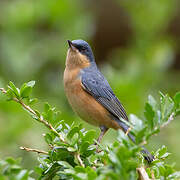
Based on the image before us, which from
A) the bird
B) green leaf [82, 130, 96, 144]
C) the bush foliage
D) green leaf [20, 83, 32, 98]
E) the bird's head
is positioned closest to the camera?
the bush foliage

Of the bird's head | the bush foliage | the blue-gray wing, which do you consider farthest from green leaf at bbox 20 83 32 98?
the bird's head

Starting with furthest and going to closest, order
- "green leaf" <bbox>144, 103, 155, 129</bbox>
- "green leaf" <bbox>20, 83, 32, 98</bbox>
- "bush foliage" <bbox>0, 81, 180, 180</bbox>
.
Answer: "green leaf" <bbox>20, 83, 32, 98</bbox> → "green leaf" <bbox>144, 103, 155, 129</bbox> → "bush foliage" <bbox>0, 81, 180, 180</bbox>

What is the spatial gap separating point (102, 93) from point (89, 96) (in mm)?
172

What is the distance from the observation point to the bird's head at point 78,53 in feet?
14.9

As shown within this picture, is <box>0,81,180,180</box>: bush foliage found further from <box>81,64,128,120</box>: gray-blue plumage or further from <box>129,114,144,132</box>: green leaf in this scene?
<box>81,64,128,120</box>: gray-blue plumage

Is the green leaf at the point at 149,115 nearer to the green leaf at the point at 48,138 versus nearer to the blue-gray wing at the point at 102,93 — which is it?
the green leaf at the point at 48,138

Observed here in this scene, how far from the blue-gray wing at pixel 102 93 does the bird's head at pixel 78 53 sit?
0.64ft

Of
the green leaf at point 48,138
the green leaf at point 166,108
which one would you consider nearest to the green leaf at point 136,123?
the green leaf at point 166,108

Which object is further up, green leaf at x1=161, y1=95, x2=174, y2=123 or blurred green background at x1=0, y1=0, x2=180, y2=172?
blurred green background at x1=0, y1=0, x2=180, y2=172

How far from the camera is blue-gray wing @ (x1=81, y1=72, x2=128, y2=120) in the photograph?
14.1ft

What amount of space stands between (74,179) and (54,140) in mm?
458

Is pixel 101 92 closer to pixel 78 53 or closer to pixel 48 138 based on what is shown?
pixel 78 53

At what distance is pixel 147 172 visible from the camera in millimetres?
2279

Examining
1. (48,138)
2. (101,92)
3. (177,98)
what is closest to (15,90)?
(48,138)
